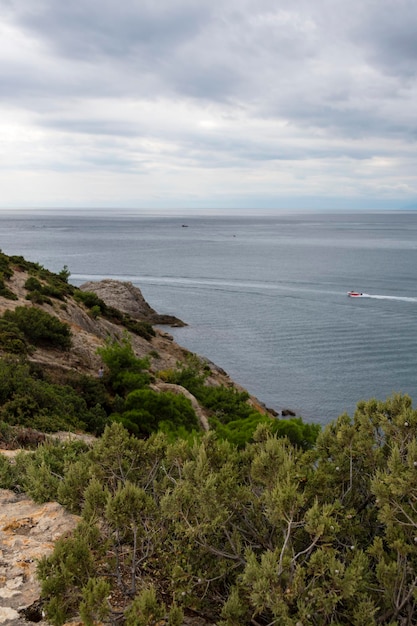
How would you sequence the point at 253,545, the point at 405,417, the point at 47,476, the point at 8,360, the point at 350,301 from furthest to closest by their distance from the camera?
the point at 350,301
the point at 8,360
the point at 47,476
the point at 405,417
the point at 253,545

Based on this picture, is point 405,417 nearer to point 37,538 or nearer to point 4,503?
point 37,538

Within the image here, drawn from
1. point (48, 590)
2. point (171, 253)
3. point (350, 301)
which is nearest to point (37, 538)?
point (48, 590)

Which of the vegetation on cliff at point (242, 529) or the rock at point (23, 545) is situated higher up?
the vegetation on cliff at point (242, 529)

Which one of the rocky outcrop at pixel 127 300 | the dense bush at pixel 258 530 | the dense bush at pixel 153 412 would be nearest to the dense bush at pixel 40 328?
the dense bush at pixel 153 412

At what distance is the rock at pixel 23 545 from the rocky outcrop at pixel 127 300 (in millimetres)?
57412

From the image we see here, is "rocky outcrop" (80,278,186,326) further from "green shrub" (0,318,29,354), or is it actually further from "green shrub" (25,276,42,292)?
"green shrub" (0,318,29,354)

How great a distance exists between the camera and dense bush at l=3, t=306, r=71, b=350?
2673cm

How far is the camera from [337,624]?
209 inches

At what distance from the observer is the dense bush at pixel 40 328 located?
87.7 feet

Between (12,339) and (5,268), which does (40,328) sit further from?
(5,268)

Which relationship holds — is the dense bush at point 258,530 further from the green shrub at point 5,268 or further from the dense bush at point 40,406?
the green shrub at point 5,268

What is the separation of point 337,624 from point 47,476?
508 cm

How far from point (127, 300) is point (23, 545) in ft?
198

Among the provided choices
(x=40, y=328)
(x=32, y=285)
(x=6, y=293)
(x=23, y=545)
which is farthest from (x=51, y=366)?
(x=23, y=545)
